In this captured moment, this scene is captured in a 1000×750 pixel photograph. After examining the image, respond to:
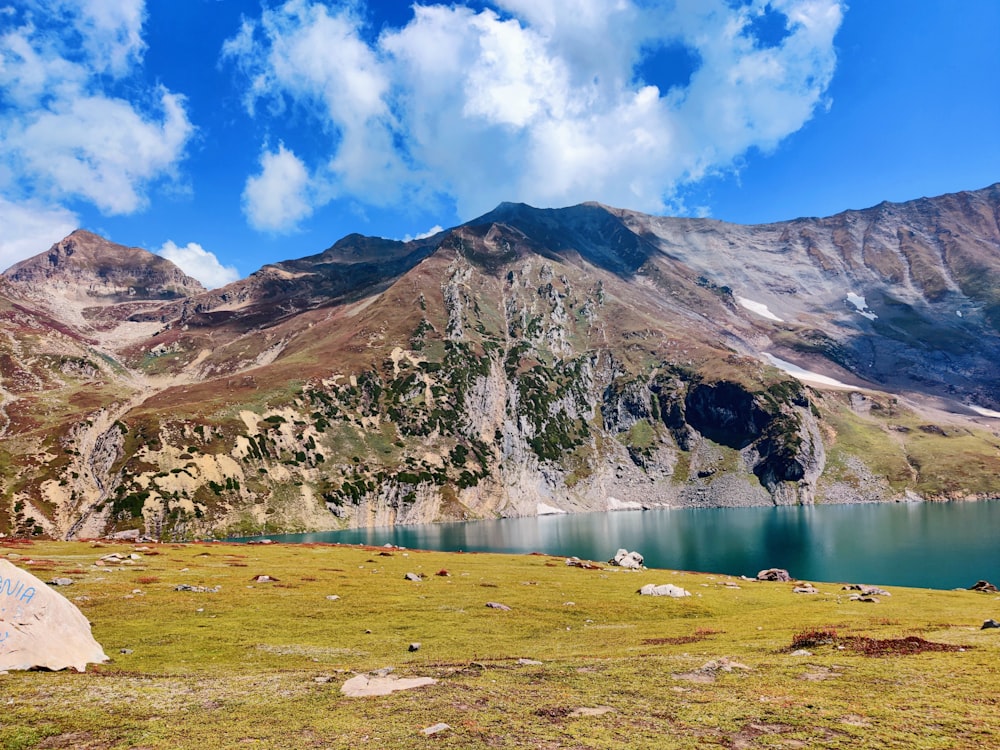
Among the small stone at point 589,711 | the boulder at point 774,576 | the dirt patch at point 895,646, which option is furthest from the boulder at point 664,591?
the small stone at point 589,711

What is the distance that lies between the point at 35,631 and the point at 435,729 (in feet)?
55.8

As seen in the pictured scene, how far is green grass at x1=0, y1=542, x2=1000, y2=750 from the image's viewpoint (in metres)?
13.6

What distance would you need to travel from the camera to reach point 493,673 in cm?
2030

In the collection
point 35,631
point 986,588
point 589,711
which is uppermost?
point 35,631

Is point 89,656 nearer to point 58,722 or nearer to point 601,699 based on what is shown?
point 58,722

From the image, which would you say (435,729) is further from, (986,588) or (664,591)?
(986,588)

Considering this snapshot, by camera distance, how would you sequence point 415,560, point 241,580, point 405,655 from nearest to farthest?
point 405,655, point 241,580, point 415,560

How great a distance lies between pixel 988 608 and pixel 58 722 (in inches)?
2002

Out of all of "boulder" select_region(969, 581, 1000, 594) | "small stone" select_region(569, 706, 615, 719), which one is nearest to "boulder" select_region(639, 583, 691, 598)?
"small stone" select_region(569, 706, 615, 719)

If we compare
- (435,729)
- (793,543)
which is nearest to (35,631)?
(435,729)

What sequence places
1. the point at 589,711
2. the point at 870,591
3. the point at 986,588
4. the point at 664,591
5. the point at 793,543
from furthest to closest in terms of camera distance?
the point at 793,543
the point at 986,588
the point at 870,591
the point at 664,591
the point at 589,711

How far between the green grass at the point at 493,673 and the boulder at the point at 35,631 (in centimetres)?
89

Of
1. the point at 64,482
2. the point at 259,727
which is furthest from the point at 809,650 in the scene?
the point at 64,482

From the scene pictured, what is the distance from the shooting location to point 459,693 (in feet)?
56.9
